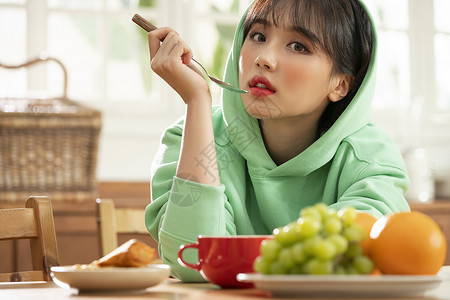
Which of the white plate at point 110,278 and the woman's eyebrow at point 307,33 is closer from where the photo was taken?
the white plate at point 110,278

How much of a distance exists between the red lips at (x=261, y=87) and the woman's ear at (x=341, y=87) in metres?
0.20

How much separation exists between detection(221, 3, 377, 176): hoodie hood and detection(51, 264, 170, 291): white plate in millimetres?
605

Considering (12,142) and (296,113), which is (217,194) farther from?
(12,142)

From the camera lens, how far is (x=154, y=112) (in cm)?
309

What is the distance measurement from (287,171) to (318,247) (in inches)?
28.6

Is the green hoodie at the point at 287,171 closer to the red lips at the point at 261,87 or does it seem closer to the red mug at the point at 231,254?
the red lips at the point at 261,87

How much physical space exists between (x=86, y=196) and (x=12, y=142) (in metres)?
0.29

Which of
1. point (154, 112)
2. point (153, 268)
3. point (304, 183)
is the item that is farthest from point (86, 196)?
point (153, 268)

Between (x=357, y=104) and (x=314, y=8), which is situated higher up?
(x=314, y=8)

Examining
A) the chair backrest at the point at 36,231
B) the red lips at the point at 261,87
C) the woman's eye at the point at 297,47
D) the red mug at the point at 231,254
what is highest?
the woman's eye at the point at 297,47

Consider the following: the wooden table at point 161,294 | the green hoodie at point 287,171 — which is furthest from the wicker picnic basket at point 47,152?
the wooden table at point 161,294

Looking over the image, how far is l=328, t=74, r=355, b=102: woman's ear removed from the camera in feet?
4.85

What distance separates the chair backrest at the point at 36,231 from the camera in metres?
1.29

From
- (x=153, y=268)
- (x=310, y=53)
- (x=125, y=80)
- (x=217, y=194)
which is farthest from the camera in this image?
(x=125, y=80)
